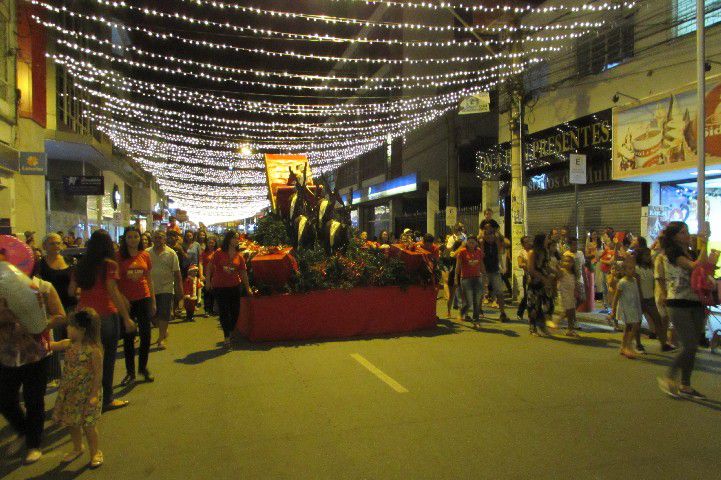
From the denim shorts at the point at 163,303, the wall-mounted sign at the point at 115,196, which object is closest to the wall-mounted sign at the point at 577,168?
the denim shorts at the point at 163,303

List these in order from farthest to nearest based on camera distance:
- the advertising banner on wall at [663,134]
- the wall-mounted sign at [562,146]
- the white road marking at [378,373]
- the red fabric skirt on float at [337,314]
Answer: the wall-mounted sign at [562,146]
the advertising banner on wall at [663,134]
the red fabric skirt on float at [337,314]
the white road marking at [378,373]

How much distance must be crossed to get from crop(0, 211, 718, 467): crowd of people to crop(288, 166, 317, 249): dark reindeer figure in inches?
44.4

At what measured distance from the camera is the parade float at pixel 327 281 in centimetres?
815

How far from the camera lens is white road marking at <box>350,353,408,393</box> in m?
5.65

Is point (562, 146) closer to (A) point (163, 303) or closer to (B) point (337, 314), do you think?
(B) point (337, 314)

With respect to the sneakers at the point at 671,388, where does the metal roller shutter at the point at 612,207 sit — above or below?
above

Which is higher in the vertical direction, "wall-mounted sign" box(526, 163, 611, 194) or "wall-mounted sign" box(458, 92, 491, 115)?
"wall-mounted sign" box(458, 92, 491, 115)

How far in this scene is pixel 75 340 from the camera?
4.00 m

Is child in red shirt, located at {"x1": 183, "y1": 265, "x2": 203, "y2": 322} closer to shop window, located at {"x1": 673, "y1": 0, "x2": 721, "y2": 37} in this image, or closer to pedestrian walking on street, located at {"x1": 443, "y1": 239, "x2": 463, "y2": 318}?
pedestrian walking on street, located at {"x1": 443, "y1": 239, "x2": 463, "y2": 318}

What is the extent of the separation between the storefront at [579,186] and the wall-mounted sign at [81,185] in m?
14.1

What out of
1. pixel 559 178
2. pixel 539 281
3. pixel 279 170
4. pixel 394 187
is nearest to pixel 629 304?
pixel 539 281

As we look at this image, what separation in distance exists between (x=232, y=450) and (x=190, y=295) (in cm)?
755

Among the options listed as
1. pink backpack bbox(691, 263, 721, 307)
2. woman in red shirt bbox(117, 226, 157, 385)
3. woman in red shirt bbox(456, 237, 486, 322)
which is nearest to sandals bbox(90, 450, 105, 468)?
woman in red shirt bbox(117, 226, 157, 385)

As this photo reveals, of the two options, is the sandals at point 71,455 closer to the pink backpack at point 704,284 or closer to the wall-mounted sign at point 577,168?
the pink backpack at point 704,284
